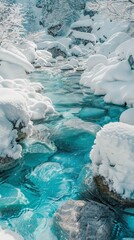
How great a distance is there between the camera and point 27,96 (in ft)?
33.1

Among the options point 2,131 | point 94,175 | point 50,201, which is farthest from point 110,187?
point 2,131

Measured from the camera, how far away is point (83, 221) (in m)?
4.28

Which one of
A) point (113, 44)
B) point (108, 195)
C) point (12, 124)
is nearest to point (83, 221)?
point (108, 195)

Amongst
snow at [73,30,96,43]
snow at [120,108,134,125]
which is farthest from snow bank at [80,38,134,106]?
snow at [73,30,96,43]

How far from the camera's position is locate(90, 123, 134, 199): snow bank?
4727 millimetres

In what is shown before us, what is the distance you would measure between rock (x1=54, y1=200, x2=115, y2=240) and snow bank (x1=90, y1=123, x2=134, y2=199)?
44 centimetres

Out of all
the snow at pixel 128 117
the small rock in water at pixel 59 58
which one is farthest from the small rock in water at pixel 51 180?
the small rock in water at pixel 59 58

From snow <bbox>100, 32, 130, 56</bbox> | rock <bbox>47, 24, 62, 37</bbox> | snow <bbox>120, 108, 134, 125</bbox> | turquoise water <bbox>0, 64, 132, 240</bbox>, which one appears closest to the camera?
turquoise water <bbox>0, 64, 132, 240</bbox>

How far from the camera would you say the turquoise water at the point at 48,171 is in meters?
4.72

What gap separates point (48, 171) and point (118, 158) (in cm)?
186

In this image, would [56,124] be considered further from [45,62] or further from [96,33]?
[96,33]

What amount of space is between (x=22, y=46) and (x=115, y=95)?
1391cm

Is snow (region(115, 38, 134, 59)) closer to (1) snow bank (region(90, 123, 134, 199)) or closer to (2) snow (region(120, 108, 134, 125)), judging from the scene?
(2) snow (region(120, 108, 134, 125))

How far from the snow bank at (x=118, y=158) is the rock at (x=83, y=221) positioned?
0.44 meters
